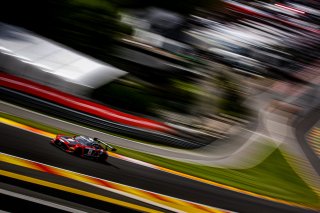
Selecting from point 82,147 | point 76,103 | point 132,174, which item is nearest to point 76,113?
point 76,103

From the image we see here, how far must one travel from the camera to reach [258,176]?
1294cm

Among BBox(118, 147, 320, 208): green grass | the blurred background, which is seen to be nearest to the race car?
BBox(118, 147, 320, 208): green grass

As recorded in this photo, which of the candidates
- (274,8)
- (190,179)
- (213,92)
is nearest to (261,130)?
(213,92)

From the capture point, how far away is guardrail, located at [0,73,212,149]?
11992 mm

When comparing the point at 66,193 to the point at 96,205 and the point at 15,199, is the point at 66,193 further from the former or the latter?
the point at 15,199

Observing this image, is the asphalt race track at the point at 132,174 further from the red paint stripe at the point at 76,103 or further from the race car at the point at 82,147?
the red paint stripe at the point at 76,103

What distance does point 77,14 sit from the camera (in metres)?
15.5

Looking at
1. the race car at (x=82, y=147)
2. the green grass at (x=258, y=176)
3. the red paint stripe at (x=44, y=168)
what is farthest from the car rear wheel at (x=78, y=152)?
the green grass at (x=258, y=176)

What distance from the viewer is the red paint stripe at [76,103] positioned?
40.7ft

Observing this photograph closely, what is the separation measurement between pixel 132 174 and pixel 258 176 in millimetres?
4481

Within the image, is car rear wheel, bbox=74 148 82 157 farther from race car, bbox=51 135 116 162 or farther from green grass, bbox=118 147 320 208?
green grass, bbox=118 147 320 208

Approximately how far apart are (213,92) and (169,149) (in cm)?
469

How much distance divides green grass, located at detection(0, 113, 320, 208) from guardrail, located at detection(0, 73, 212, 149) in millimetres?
1091

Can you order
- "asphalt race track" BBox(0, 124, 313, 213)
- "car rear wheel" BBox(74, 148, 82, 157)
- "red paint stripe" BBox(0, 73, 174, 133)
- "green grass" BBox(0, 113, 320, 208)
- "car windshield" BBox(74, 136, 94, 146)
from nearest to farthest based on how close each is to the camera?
"asphalt race track" BBox(0, 124, 313, 213)
"car rear wheel" BBox(74, 148, 82, 157)
"car windshield" BBox(74, 136, 94, 146)
"green grass" BBox(0, 113, 320, 208)
"red paint stripe" BBox(0, 73, 174, 133)
